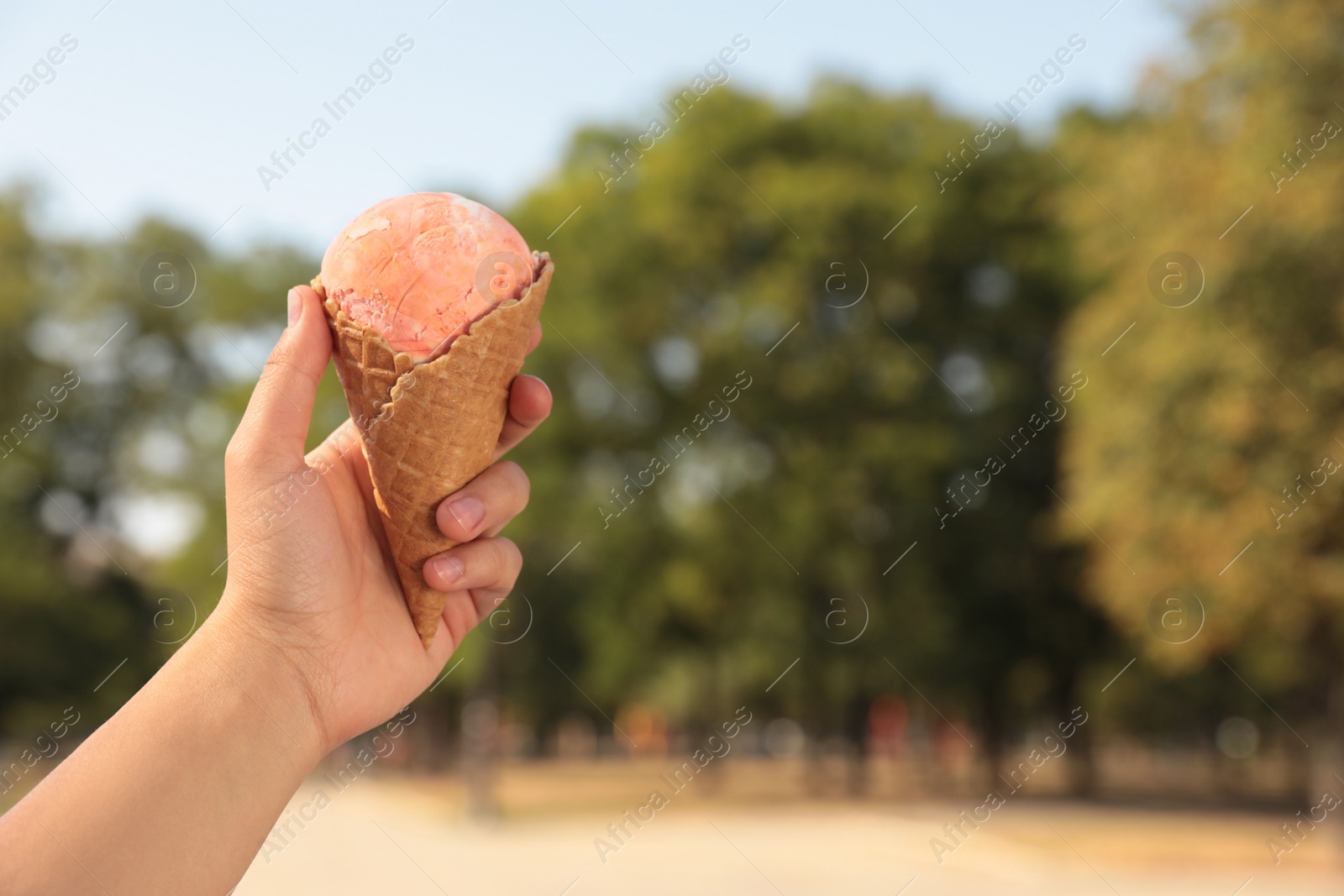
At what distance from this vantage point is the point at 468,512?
3383 millimetres

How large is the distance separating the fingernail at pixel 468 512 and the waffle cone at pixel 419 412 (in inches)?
3.6

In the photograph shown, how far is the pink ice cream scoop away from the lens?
3461 millimetres

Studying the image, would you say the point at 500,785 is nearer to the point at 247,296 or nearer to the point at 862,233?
the point at 247,296

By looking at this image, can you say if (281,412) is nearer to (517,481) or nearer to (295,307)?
(295,307)

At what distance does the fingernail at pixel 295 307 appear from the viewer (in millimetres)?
3311

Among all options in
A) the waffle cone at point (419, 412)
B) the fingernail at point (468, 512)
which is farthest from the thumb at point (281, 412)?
the fingernail at point (468, 512)

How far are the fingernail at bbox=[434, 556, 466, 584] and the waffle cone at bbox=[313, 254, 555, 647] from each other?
100 mm

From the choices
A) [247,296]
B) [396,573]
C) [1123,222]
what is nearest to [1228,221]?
[1123,222]

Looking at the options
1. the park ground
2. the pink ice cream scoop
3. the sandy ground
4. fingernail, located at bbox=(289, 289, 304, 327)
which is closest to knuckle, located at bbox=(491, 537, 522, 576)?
the pink ice cream scoop

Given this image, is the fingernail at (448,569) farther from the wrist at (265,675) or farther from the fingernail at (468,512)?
the wrist at (265,675)

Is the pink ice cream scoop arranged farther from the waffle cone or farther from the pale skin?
the pale skin

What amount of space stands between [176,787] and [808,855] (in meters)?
19.3

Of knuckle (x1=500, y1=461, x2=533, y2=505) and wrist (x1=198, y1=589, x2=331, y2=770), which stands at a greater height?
knuckle (x1=500, y1=461, x2=533, y2=505)

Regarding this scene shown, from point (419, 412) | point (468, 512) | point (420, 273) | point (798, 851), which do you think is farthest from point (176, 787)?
point (798, 851)
